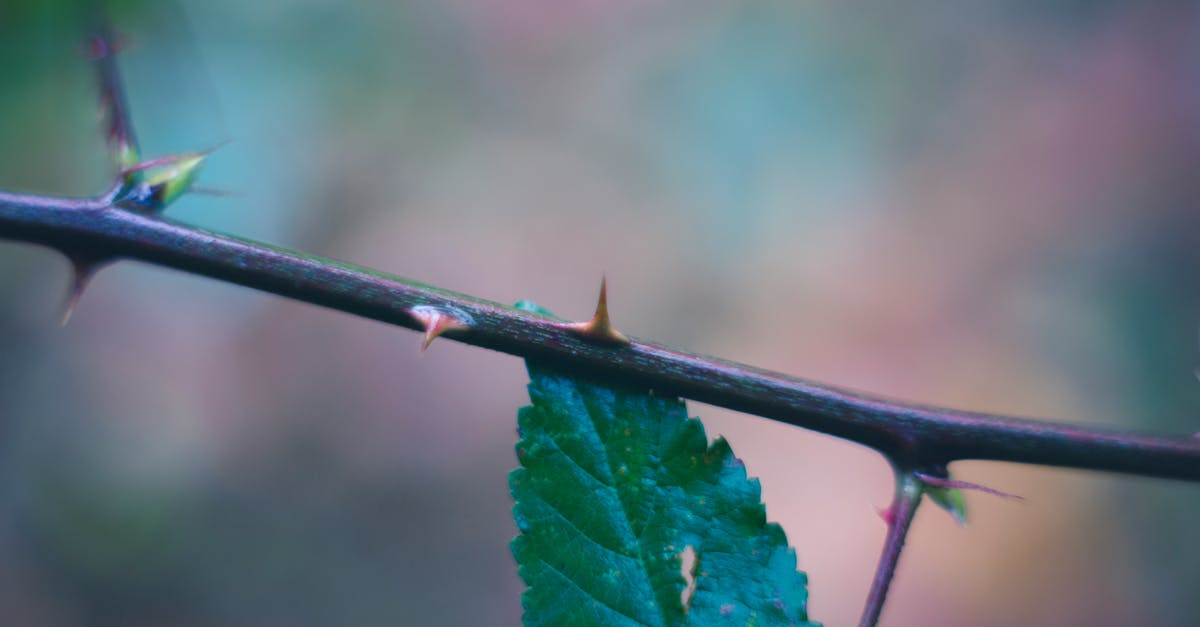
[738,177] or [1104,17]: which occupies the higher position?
[1104,17]

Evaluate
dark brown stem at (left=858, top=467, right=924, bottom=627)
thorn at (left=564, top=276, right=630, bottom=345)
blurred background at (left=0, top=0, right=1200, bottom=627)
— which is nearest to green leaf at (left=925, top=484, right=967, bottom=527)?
dark brown stem at (left=858, top=467, right=924, bottom=627)

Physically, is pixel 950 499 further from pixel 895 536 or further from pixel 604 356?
pixel 604 356

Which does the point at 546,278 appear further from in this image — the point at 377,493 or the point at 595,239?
the point at 377,493

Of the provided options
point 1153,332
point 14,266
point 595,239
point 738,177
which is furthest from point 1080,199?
point 14,266

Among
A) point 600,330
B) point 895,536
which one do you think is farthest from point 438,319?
point 895,536

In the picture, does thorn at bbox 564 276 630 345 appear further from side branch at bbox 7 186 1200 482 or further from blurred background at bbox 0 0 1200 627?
blurred background at bbox 0 0 1200 627
